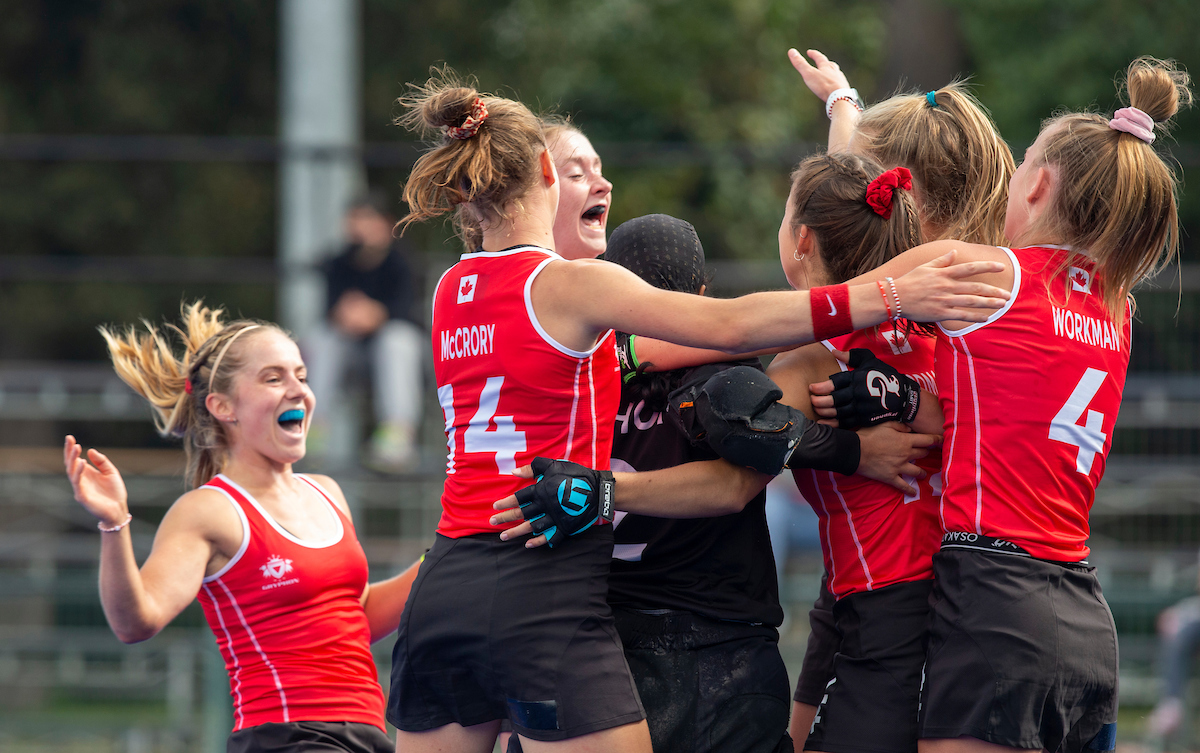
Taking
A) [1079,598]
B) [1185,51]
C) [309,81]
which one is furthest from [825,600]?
[1185,51]

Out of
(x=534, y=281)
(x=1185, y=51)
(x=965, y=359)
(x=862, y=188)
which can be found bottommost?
(x=965, y=359)

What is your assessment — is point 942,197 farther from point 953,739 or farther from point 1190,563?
point 1190,563

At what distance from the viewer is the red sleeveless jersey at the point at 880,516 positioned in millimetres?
2807

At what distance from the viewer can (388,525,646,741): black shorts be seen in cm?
252

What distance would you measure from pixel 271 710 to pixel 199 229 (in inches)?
507

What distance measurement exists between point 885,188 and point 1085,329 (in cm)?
53

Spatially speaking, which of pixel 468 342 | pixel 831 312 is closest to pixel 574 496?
pixel 468 342

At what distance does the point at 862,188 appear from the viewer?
111 inches

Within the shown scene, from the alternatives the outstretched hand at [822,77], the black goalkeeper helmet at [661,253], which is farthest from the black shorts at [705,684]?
the outstretched hand at [822,77]

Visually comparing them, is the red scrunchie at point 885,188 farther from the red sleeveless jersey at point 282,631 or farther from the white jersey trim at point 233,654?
the white jersey trim at point 233,654

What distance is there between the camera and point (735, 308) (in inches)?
101

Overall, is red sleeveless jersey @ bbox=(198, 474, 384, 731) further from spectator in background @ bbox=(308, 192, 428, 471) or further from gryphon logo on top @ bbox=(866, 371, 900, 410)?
spectator in background @ bbox=(308, 192, 428, 471)

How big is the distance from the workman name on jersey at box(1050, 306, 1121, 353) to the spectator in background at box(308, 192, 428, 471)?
18.4 feet

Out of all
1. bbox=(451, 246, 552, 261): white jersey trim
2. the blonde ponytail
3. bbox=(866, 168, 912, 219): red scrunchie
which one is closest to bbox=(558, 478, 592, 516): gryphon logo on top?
bbox=(451, 246, 552, 261): white jersey trim
